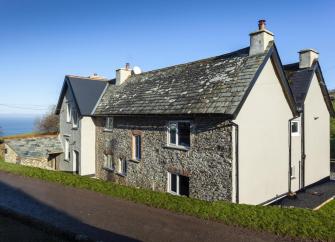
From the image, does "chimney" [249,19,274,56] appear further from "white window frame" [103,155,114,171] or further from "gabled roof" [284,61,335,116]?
"white window frame" [103,155,114,171]

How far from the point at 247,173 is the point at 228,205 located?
3.26 metres

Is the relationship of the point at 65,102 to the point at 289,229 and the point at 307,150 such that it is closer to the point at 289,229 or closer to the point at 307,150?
the point at 307,150

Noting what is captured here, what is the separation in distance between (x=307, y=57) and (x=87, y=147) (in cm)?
1762

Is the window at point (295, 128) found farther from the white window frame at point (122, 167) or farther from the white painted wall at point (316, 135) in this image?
the white window frame at point (122, 167)

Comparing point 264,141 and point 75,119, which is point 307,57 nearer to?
point 264,141

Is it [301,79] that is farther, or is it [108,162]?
[108,162]

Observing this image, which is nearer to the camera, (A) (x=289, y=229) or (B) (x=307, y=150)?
(A) (x=289, y=229)

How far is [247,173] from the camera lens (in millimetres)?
13312

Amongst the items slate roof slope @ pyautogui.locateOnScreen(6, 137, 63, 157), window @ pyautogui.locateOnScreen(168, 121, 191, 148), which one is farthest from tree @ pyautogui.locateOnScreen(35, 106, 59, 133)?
window @ pyautogui.locateOnScreen(168, 121, 191, 148)

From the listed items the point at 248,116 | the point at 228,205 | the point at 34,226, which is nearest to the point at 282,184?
the point at 248,116

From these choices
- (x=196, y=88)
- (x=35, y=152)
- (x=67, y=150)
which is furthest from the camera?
(x=35, y=152)

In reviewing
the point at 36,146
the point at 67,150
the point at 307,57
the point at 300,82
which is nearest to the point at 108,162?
the point at 67,150

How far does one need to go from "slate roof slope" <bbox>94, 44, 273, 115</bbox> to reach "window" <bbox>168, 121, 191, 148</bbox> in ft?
2.47

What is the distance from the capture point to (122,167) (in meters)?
20.2
